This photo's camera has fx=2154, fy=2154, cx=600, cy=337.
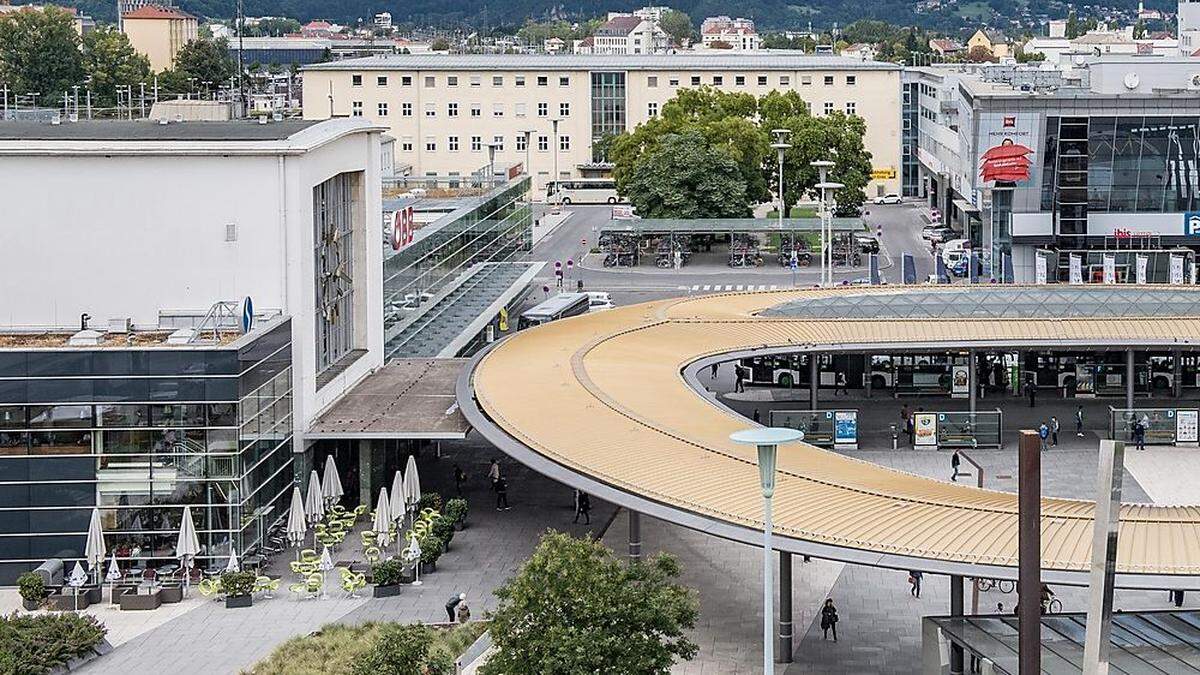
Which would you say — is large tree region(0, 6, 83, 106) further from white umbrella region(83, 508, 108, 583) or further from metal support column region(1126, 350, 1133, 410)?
white umbrella region(83, 508, 108, 583)

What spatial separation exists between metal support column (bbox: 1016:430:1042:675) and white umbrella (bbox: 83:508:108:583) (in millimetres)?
25524

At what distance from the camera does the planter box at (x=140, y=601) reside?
48.8m

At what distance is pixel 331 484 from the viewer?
56.5 m

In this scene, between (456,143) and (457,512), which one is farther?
(456,143)

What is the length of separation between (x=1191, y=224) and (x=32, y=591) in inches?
2684

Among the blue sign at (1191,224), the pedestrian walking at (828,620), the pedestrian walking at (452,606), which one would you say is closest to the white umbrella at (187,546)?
the pedestrian walking at (452,606)

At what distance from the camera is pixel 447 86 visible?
159500 millimetres

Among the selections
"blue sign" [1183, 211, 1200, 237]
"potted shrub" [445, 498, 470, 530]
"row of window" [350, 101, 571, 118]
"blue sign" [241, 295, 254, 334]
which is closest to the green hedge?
"blue sign" [241, 295, 254, 334]

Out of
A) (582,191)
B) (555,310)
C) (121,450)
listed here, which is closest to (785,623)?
(121,450)

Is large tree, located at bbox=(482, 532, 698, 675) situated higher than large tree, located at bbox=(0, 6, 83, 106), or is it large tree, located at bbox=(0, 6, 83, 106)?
large tree, located at bbox=(0, 6, 83, 106)

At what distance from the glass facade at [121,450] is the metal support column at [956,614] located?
744 inches

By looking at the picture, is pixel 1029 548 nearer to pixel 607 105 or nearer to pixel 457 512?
pixel 457 512

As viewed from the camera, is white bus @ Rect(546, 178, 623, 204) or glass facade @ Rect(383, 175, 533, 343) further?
white bus @ Rect(546, 178, 623, 204)

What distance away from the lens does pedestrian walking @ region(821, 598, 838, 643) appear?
4403 cm
